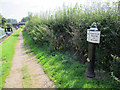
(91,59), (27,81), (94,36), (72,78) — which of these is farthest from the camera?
(27,81)

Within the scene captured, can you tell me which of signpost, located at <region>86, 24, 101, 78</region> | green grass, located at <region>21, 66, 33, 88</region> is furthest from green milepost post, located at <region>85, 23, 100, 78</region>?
green grass, located at <region>21, 66, 33, 88</region>

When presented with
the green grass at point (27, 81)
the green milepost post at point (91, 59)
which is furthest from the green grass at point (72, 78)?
the green grass at point (27, 81)

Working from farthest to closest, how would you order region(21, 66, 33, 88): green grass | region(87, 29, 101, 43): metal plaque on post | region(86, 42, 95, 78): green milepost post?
region(21, 66, 33, 88): green grass → region(86, 42, 95, 78): green milepost post → region(87, 29, 101, 43): metal plaque on post

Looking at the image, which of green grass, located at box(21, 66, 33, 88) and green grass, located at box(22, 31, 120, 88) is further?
green grass, located at box(21, 66, 33, 88)

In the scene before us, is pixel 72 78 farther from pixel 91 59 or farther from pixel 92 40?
pixel 92 40

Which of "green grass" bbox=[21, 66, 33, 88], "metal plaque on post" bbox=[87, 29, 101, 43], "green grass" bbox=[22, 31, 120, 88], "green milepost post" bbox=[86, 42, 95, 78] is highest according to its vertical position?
"metal plaque on post" bbox=[87, 29, 101, 43]

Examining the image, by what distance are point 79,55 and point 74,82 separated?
1.99 m

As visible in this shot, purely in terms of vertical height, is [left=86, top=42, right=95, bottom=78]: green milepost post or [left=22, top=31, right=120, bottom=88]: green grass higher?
[left=86, top=42, right=95, bottom=78]: green milepost post

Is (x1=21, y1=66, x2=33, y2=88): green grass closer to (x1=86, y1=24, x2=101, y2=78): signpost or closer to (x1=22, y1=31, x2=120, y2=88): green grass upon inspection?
(x1=22, y1=31, x2=120, y2=88): green grass

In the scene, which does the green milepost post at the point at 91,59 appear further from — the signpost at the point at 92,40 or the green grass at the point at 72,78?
the green grass at the point at 72,78

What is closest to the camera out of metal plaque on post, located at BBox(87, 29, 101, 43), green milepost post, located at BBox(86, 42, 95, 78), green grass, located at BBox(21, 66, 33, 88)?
metal plaque on post, located at BBox(87, 29, 101, 43)

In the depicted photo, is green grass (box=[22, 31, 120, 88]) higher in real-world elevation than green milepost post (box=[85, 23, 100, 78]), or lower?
lower

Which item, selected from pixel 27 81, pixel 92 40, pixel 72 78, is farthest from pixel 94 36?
pixel 27 81

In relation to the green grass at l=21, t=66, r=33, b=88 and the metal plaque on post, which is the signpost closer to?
the metal plaque on post
